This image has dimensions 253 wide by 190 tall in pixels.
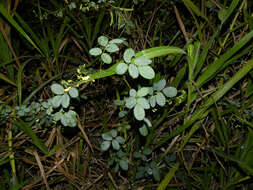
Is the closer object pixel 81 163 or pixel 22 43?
pixel 81 163

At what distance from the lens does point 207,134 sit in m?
1.25

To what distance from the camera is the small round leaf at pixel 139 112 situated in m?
0.73

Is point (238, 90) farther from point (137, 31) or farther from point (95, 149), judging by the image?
point (95, 149)

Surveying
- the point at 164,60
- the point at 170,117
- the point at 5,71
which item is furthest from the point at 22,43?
the point at 170,117

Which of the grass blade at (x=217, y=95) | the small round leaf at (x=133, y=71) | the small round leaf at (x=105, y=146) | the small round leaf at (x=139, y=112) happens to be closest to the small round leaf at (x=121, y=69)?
the small round leaf at (x=133, y=71)

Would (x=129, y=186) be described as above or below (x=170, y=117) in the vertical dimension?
below

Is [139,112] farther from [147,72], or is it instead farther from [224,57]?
[224,57]

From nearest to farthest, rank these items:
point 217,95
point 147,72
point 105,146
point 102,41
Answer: point 147,72 → point 102,41 → point 105,146 → point 217,95

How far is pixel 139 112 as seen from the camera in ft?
2.42

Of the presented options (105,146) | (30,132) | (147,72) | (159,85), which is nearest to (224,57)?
(159,85)

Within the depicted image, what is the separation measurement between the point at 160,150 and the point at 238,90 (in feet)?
2.35

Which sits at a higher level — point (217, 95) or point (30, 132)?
point (217, 95)

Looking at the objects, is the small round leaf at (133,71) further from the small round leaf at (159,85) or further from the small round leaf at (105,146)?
the small round leaf at (105,146)

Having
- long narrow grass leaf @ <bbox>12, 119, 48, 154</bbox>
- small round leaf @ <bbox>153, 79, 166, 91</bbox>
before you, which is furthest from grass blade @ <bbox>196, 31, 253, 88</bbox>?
long narrow grass leaf @ <bbox>12, 119, 48, 154</bbox>
